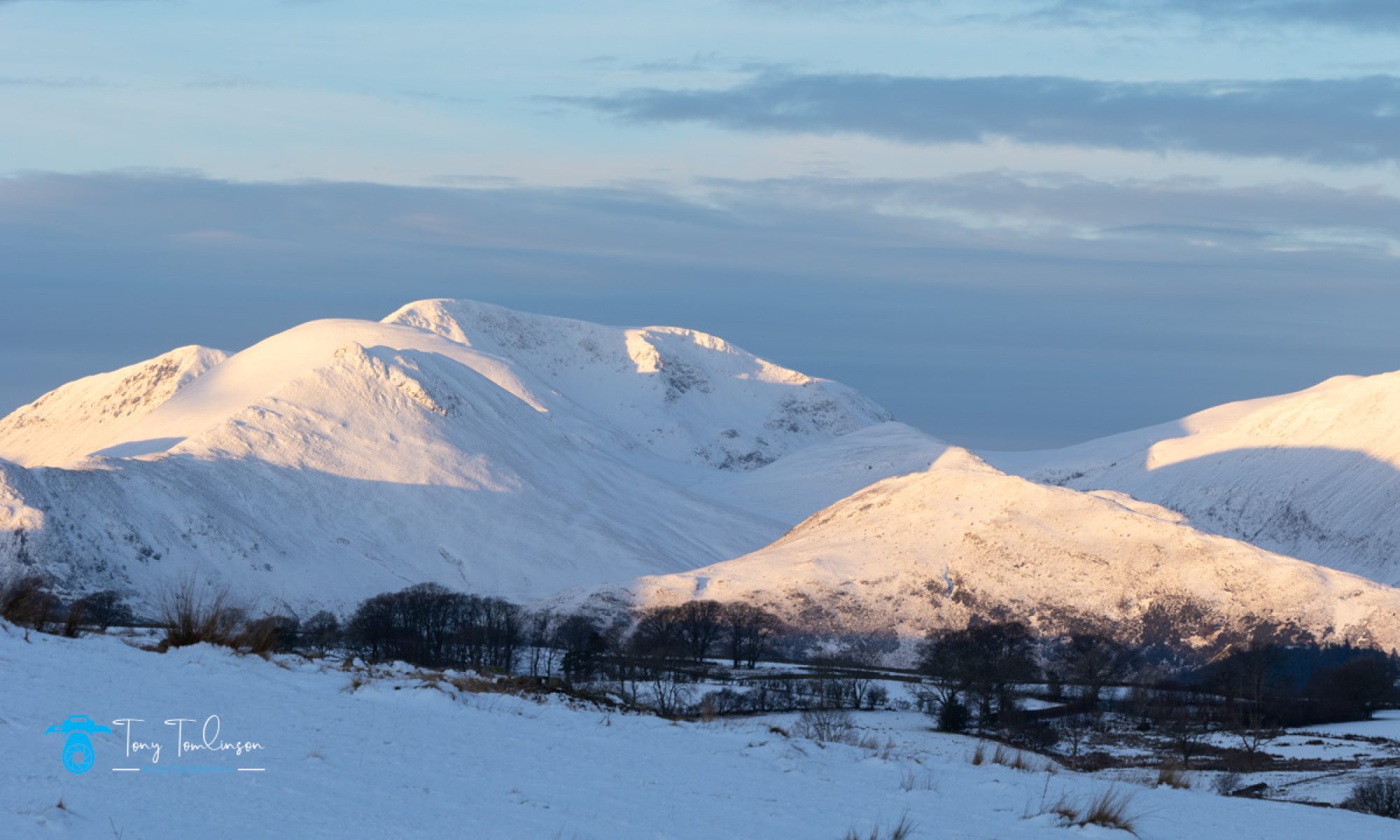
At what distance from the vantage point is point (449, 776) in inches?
556

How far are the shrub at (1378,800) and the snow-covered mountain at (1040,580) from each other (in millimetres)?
85281

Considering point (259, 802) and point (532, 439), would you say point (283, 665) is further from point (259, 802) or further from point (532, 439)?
point (532, 439)

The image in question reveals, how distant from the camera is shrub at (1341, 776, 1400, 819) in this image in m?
30.4

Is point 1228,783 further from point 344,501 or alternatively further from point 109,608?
point 344,501

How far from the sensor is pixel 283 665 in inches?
802

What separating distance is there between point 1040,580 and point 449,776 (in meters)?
119

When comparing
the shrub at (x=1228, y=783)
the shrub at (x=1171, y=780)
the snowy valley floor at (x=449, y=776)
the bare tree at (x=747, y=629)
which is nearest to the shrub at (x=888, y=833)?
the snowy valley floor at (x=449, y=776)

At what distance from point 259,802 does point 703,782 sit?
555cm

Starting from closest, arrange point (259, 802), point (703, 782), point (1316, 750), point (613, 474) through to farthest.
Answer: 1. point (259, 802)
2. point (703, 782)
3. point (1316, 750)
4. point (613, 474)

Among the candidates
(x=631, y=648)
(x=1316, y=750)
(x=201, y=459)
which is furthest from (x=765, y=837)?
(x=201, y=459)

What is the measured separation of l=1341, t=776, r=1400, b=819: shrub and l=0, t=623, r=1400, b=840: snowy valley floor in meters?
9.91

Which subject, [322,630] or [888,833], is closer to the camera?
[888,833]

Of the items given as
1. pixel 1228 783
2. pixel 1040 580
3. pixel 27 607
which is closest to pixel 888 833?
pixel 27 607

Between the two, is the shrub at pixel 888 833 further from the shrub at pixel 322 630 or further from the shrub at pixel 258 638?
the shrub at pixel 322 630
